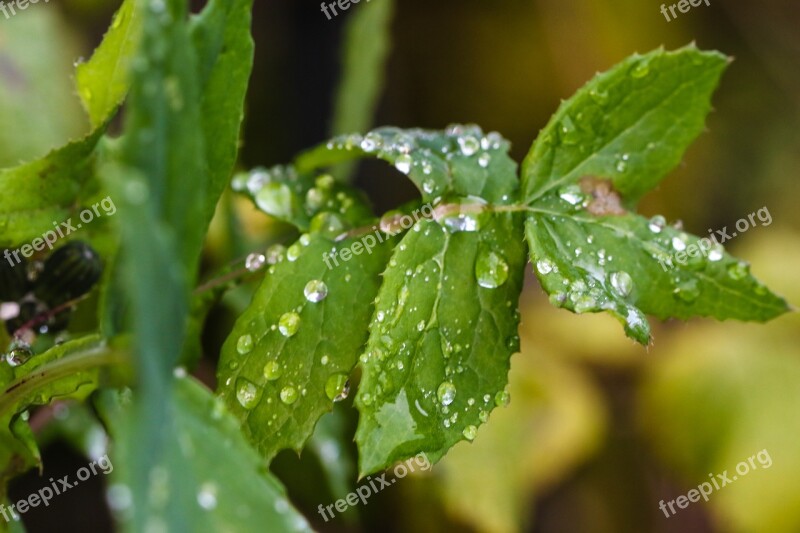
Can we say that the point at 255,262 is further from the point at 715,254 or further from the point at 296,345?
the point at 715,254

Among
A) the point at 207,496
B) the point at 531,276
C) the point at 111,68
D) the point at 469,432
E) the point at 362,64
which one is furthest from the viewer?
the point at 531,276

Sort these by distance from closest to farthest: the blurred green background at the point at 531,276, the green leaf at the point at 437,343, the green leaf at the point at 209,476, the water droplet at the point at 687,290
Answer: the green leaf at the point at 209,476, the green leaf at the point at 437,343, the water droplet at the point at 687,290, the blurred green background at the point at 531,276

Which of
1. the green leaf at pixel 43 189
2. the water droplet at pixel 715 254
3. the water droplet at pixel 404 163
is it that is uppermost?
the green leaf at pixel 43 189

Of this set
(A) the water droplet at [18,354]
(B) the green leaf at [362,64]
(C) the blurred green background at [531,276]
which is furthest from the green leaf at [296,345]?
(B) the green leaf at [362,64]

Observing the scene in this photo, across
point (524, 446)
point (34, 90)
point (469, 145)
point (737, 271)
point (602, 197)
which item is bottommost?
point (524, 446)

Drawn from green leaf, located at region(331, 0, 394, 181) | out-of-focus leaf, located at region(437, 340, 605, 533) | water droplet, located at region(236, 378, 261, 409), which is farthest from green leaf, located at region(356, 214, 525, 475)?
out-of-focus leaf, located at region(437, 340, 605, 533)

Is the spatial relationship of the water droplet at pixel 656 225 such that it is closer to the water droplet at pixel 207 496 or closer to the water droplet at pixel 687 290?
the water droplet at pixel 687 290

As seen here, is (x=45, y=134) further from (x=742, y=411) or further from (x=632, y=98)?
(x=742, y=411)

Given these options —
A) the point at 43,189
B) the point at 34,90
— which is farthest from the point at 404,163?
the point at 34,90
